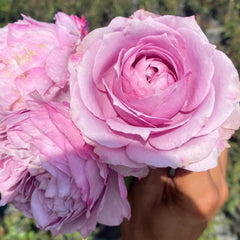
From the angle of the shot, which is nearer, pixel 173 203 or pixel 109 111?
pixel 109 111

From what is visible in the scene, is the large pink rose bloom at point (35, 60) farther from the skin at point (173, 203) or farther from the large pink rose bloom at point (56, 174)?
the skin at point (173, 203)

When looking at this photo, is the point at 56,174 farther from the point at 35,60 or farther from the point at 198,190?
the point at 198,190

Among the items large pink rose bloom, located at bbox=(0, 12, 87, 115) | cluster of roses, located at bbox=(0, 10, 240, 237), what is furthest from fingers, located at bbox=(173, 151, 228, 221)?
large pink rose bloom, located at bbox=(0, 12, 87, 115)

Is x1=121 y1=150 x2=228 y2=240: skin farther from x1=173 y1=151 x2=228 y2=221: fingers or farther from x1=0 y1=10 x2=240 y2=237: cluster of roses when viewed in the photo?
Result: x1=0 y1=10 x2=240 y2=237: cluster of roses

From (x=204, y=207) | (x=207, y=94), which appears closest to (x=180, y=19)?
(x=207, y=94)

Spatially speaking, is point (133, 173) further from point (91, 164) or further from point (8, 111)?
point (8, 111)

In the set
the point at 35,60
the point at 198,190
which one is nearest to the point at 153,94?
the point at 35,60

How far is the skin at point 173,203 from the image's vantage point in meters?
0.65

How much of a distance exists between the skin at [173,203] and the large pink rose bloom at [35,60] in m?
0.33

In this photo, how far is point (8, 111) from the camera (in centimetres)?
43

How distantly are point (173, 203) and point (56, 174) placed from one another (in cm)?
36

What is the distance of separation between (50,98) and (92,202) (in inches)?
5.9

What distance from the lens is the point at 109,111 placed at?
0.41 meters

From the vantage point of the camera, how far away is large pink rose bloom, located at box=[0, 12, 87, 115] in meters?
0.42
